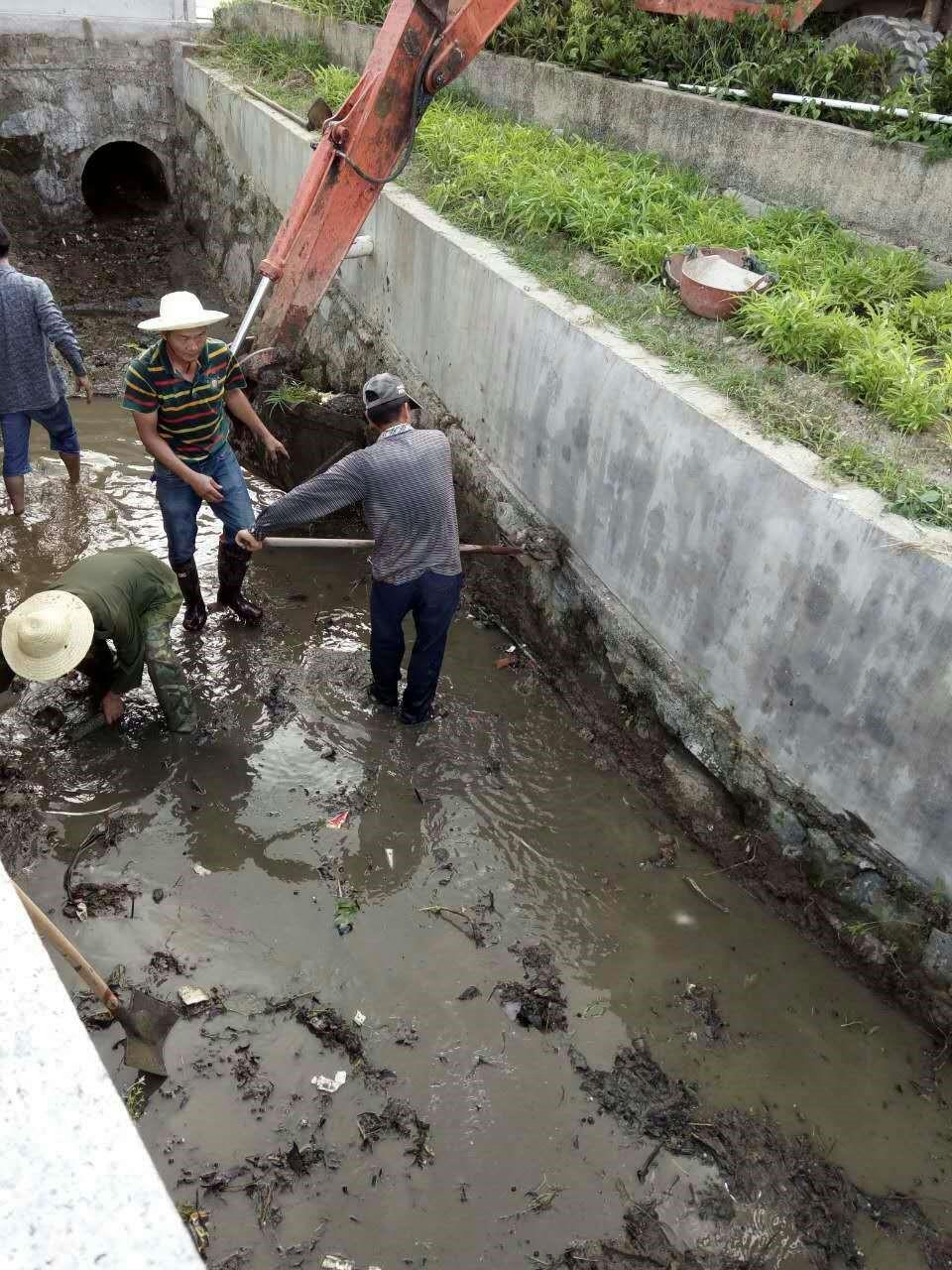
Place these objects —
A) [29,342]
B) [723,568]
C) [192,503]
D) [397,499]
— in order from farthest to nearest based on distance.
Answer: [29,342], [192,503], [397,499], [723,568]

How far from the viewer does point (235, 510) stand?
16.8ft

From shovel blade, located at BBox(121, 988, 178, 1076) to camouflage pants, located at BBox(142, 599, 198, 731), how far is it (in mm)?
1488

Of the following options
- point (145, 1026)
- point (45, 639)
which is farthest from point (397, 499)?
point (145, 1026)

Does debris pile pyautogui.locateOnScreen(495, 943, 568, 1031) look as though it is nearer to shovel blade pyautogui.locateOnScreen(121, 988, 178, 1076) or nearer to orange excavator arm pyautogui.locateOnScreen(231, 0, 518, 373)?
shovel blade pyautogui.locateOnScreen(121, 988, 178, 1076)

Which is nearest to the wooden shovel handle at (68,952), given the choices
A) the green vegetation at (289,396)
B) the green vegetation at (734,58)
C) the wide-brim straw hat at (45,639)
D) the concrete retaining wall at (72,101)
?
the wide-brim straw hat at (45,639)

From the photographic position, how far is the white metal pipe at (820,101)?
5.06 metres

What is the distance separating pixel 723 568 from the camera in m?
3.88

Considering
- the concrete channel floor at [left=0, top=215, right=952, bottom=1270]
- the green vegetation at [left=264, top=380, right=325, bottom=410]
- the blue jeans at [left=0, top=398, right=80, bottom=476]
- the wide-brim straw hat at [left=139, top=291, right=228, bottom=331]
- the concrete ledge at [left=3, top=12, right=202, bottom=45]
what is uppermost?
the concrete ledge at [left=3, top=12, right=202, bottom=45]

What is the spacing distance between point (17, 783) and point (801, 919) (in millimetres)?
3537

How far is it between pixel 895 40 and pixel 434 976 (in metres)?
6.87

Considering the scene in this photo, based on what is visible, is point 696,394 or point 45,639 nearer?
point 45,639

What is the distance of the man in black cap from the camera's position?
409 centimetres

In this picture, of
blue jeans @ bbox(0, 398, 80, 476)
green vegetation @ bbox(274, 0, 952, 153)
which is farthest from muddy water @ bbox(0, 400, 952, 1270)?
green vegetation @ bbox(274, 0, 952, 153)

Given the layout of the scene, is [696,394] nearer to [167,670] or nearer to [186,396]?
[186,396]
